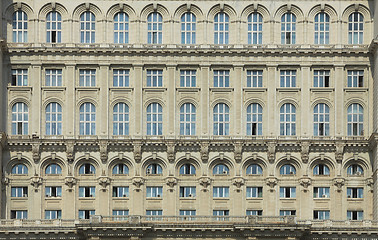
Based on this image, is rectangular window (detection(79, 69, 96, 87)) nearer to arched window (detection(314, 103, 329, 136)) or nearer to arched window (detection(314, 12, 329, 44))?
arched window (detection(314, 103, 329, 136))

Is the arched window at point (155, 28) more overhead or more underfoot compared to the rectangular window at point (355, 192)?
more overhead

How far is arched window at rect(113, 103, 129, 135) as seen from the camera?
14238 cm

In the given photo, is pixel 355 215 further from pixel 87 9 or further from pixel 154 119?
pixel 87 9

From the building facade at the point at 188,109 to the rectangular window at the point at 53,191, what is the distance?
0.10 m

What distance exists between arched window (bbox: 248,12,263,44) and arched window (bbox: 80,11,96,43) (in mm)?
16173

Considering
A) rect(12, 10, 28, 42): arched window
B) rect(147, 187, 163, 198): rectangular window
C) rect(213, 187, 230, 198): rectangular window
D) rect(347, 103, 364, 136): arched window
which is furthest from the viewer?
rect(12, 10, 28, 42): arched window

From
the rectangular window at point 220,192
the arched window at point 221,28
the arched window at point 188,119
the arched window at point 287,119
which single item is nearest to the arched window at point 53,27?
the arched window at point 188,119

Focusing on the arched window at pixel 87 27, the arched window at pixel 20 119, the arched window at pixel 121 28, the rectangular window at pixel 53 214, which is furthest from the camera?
the arched window at pixel 121 28

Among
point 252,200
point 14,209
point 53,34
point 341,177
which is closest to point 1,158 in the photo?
point 14,209

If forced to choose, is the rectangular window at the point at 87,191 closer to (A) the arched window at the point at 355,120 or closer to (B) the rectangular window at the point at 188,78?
(B) the rectangular window at the point at 188,78

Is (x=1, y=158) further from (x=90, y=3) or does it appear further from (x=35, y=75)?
(x=90, y=3)

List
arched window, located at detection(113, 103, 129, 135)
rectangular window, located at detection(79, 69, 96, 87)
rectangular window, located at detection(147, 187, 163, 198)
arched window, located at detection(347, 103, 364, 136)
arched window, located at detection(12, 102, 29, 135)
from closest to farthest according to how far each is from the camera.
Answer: rectangular window, located at detection(147, 187, 163, 198), arched window, located at detection(12, 102, 29, 135), arched window, located at detection(113, 103, 129, 135), arched window, located at detection(347, 103, 364, 136), rectangular window, located at detection(79, 69, 96, 87)

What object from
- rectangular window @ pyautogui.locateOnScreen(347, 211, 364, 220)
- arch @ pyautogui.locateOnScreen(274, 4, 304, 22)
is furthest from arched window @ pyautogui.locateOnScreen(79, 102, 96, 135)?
rectangular window @ pyautogui.locateOnScreen(347, 211, 364, 220)

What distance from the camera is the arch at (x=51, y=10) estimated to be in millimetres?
143875
